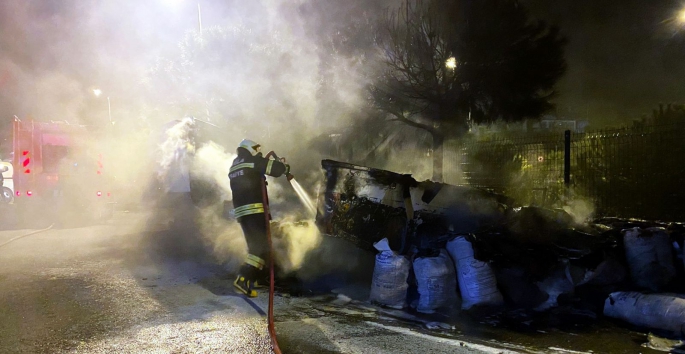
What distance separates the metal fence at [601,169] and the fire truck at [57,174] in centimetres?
871

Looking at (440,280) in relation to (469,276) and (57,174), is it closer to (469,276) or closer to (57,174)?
(469,276)

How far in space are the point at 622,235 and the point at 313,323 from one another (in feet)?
9.42

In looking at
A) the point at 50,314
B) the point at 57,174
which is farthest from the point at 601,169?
the point at 57,174

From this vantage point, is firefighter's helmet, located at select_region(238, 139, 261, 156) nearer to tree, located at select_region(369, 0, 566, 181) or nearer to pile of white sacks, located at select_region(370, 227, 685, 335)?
pile of white sacks, located at select_region(370, 227, 685, 335)

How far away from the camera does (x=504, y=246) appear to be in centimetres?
401

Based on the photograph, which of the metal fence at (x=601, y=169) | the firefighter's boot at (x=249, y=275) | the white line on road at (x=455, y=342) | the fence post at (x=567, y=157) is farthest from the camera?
the fence post at (x=567, y=157)

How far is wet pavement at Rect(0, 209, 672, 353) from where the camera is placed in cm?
296

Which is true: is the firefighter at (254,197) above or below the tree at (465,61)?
below

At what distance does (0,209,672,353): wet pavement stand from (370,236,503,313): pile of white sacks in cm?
15

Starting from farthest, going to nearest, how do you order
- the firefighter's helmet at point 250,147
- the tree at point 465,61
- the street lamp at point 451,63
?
the street lamp at point 451,63, the tree at point 465,61, the firefighter's helmet at point 250,147

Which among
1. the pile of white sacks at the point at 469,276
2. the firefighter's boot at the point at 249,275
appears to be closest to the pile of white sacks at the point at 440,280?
the pile of white sacks at the point at 469,276

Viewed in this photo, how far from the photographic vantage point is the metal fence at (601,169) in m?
6.48

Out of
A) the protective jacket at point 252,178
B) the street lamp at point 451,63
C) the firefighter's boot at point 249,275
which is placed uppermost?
the street lamp at point 451,63

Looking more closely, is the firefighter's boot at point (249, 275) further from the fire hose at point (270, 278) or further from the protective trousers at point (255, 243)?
the fire hose at point (270, 278)
